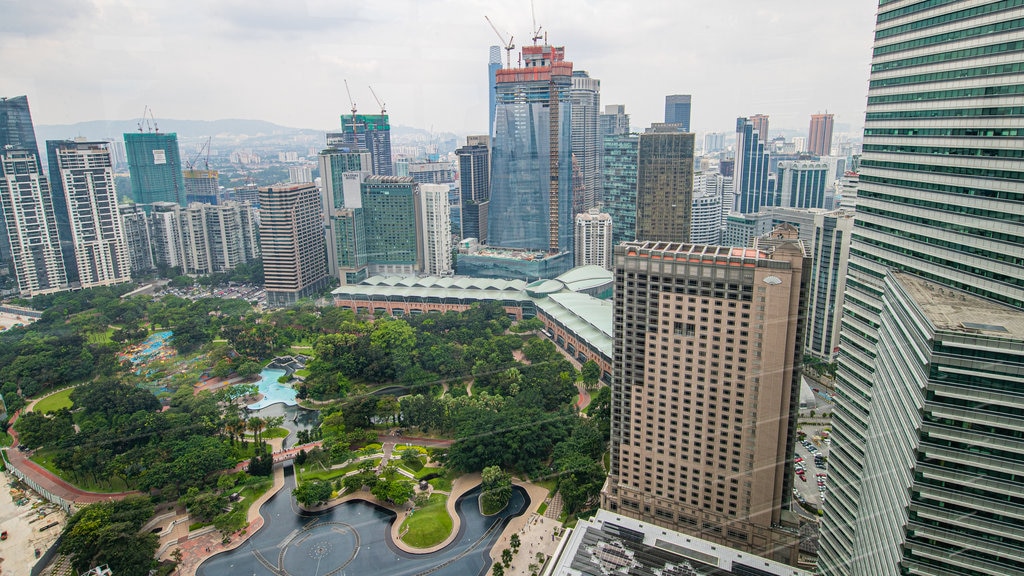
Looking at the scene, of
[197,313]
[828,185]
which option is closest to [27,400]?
[197,313]

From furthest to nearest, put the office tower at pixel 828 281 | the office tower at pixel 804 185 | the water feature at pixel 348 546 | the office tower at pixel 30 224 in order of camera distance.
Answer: the office tower at pixel 804 185
the office tower at pixel 30 224
the office tower at pixel 828 281
the water feature at pixel 348 546

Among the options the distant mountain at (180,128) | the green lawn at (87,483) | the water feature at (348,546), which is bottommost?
the water feature at (348,546)

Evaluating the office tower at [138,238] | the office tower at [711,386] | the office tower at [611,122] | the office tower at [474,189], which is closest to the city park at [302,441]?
the office tower at [711,386]

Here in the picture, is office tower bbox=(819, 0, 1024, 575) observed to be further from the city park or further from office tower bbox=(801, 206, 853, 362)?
office tower bbox=(801, 206, 853, 362)

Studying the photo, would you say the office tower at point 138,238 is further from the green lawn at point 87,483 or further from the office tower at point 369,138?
the green lawn at point 87,483

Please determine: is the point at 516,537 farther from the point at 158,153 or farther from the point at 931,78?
the point at 158,153

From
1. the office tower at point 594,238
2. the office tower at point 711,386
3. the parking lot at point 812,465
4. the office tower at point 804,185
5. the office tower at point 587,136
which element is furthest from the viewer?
the office tower at point 587,136
